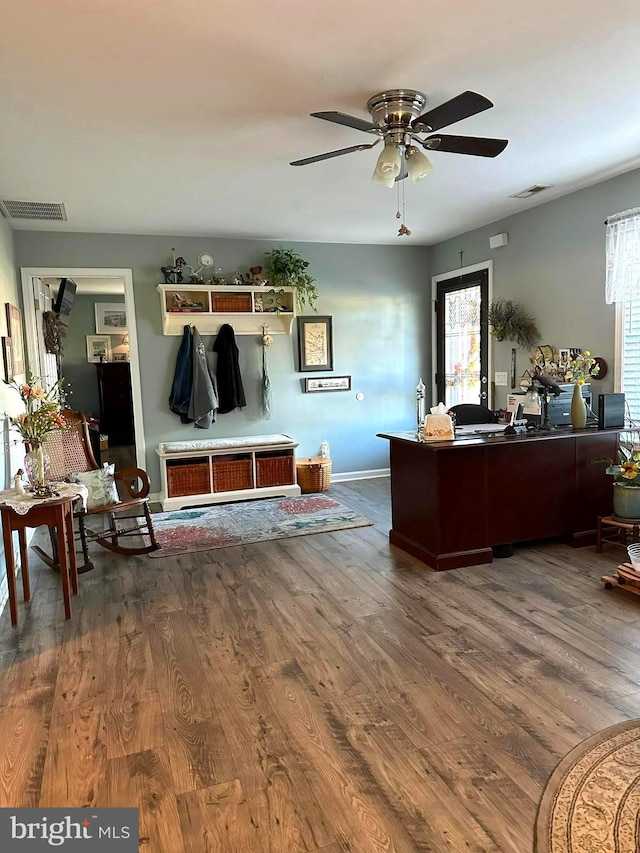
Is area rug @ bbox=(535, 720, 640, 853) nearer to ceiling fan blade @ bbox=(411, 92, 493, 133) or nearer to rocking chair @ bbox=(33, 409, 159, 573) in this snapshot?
ceiling fan blade @ bbox=(411, 92, 493, 133)

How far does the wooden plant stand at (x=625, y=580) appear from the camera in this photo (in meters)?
3.06

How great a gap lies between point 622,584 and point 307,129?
3.04 metres

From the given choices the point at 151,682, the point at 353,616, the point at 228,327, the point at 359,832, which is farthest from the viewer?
the point at 228,327

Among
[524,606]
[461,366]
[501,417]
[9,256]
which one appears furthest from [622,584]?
[9,256]

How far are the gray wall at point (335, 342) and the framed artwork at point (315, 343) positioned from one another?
10 cm

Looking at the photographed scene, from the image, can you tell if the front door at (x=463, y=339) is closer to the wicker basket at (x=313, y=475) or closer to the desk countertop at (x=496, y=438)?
the wicker basket at (x=313, y=475)

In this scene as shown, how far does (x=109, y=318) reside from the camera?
9102mm

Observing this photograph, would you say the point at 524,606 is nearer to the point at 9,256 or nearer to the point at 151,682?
the point at 151,682

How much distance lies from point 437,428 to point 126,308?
11.2 feet

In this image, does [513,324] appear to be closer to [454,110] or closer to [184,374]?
[454,110]

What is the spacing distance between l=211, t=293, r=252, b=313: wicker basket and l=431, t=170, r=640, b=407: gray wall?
2427mm

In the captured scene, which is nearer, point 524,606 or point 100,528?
point 524,606

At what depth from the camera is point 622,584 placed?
3141 mm

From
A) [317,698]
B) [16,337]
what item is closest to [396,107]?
[317,698]
